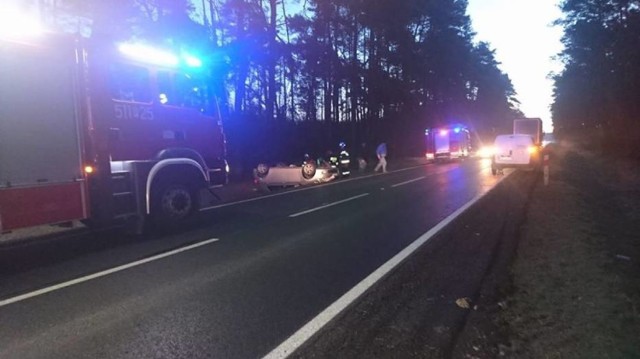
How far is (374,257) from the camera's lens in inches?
288

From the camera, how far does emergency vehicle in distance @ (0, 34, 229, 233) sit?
6.95 m

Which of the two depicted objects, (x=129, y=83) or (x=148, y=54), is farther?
(x=148, y=54)

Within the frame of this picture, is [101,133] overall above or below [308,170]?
above

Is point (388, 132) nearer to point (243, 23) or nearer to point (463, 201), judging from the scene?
point (243, 23)

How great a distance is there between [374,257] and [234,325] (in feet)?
10.2

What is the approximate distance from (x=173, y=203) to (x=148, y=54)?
9.63 ft

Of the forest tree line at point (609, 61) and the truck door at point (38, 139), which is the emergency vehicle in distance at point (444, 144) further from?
the truck door at point (38, 139)

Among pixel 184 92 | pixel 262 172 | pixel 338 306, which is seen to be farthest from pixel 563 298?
pixel 262 172

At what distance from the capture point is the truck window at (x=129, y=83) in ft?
28.1

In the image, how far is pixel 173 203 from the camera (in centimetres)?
984

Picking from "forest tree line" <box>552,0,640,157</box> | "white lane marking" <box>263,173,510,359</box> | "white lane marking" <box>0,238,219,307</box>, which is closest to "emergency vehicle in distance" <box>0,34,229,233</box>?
"white lane marking" <box>0,238,219,307</box>

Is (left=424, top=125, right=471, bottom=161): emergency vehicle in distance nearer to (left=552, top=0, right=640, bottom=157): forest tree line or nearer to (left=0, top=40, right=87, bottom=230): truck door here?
(left=552, top=0, right=640, bottom=157): forest tree line

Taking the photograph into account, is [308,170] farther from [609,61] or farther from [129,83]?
[609,61]

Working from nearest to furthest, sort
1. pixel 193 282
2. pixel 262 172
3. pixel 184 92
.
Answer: pixel 193 282 < pixel 184 92 < pixel 262 172
